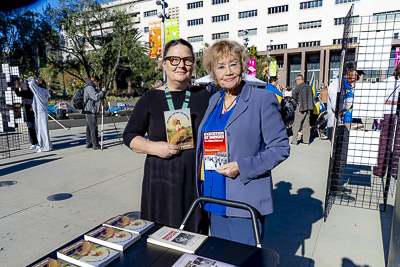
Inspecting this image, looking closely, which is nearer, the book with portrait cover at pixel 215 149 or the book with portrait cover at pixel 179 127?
the book with portrait cover at pixel 215 149

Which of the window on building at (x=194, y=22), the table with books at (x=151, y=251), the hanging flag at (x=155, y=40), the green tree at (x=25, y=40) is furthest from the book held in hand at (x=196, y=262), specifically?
the window on building at (x=194, y=22)

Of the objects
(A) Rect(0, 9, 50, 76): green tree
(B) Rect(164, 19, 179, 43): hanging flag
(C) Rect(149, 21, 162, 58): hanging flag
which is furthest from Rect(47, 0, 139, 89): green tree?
(B) Rect(164, 19, 179, 43): hanging flag

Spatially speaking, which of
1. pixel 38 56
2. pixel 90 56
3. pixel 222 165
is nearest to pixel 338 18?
pixel 90 56

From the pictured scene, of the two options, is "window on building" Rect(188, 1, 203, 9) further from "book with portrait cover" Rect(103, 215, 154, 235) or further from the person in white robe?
"book with portrait cover" Rect(103, 215, 154, 235)

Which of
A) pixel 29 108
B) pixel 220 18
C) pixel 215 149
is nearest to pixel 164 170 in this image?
pixel 215 149

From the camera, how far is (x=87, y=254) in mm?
1092

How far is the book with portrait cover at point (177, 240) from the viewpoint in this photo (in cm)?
116

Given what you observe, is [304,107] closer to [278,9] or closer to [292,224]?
[292,224]

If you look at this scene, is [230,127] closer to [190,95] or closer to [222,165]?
[222,165]

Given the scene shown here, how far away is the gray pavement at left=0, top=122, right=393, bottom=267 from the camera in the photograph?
289cm

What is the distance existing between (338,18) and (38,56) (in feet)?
138

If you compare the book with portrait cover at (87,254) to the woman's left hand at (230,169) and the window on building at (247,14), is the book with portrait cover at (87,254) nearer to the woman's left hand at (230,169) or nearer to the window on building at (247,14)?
the woman's left hand at (230,169)

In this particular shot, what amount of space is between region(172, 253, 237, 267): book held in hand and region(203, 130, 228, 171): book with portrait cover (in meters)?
0.71

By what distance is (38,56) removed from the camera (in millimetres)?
25688
